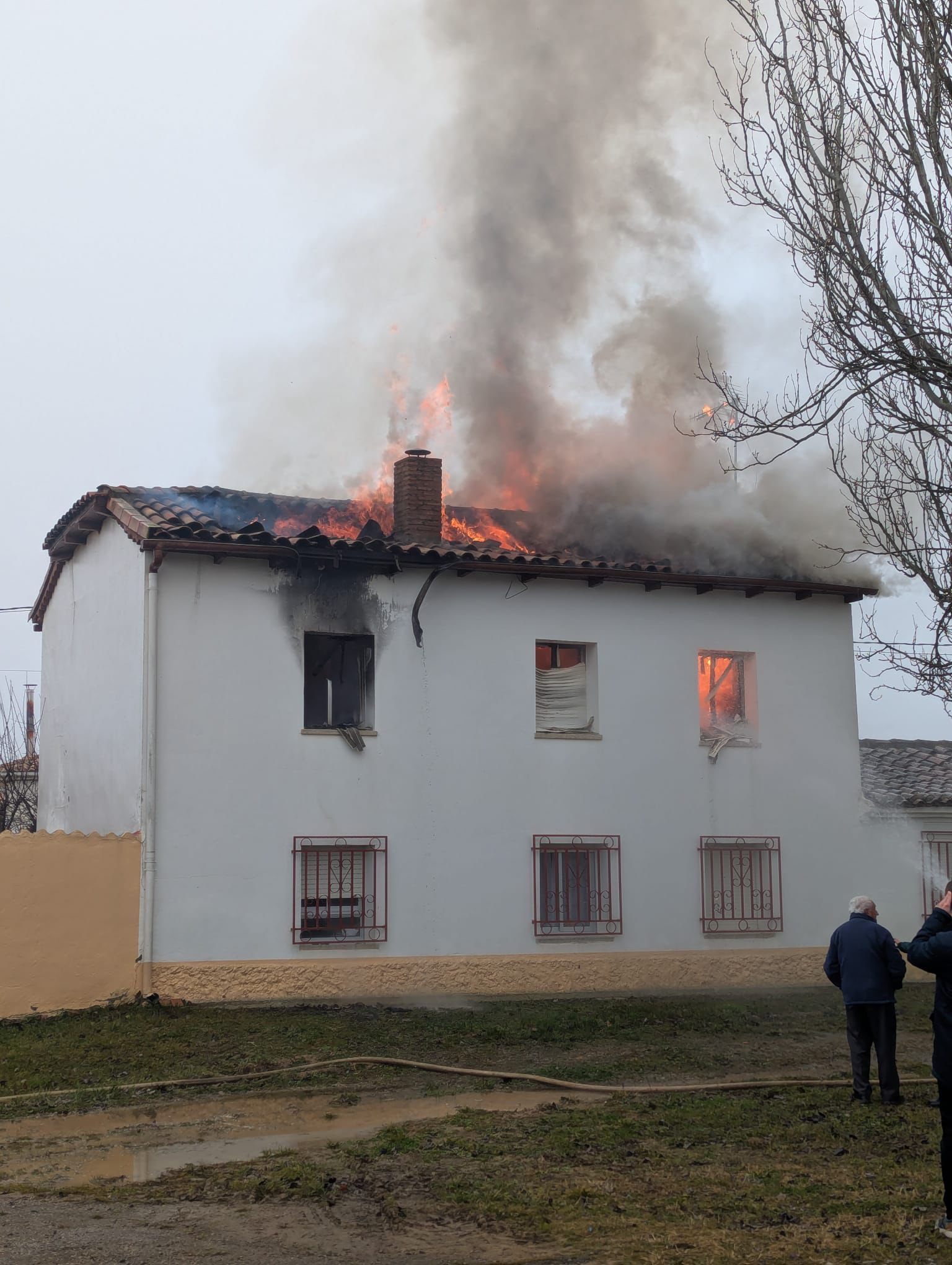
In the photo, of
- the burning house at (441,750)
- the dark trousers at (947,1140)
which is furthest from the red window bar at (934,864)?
the dark trousers at (947,1140)

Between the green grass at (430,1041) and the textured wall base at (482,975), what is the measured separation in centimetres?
60

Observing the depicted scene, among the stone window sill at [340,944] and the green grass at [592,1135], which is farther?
the stone window sill at [340,944]

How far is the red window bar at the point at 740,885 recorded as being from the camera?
58.4ft

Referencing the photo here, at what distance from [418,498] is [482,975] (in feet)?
20.5

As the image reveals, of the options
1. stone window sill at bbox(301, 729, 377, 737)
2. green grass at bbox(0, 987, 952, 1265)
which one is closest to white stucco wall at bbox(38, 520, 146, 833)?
stone window sill at bbox(301, 729, 377, 737)

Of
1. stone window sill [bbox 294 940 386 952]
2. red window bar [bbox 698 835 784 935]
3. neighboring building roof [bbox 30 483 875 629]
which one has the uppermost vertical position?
neighboring building roof [bbox 30 483 875 629]

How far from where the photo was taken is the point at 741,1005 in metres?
15.5

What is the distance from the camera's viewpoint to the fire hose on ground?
10.1 metres

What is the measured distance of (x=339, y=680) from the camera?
656 inches

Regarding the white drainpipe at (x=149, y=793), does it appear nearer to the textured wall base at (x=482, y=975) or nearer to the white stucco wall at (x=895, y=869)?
the textured wall base at (x=482, y=975)

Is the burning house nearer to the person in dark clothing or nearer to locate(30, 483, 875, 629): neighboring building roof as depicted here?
locate(30, 483, 875, 629): neighboring building roof

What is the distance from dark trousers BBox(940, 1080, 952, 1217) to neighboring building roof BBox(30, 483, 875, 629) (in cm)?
1060

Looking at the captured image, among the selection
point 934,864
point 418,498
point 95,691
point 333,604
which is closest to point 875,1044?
point 333,604

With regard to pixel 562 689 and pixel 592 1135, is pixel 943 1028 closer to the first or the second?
pixel 592 1135
